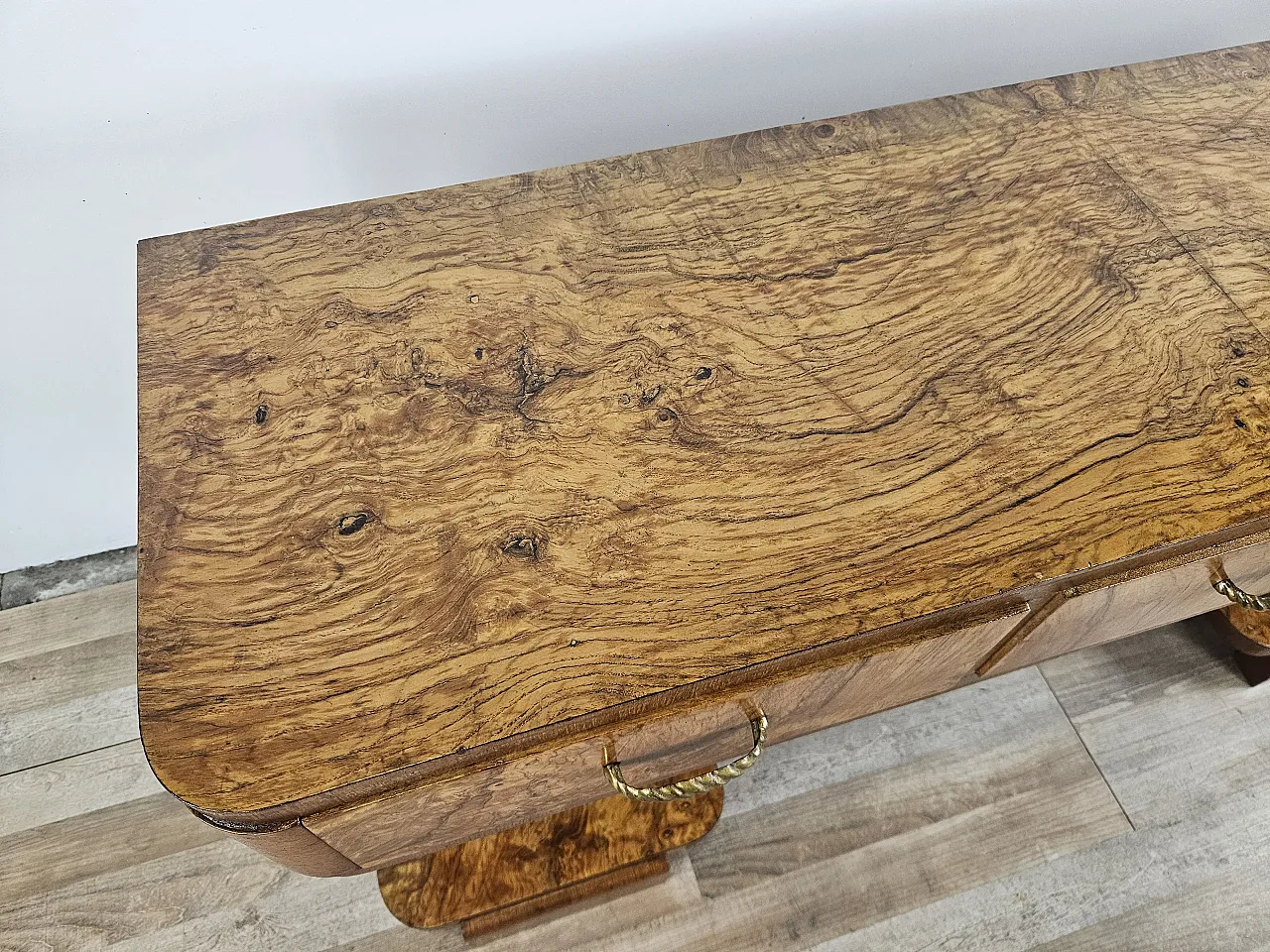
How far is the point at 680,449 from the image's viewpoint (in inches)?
22.3

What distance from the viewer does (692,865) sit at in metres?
0.98

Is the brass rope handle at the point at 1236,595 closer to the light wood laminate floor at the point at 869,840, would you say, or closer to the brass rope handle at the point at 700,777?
the brass rope handle at the point at 700,777

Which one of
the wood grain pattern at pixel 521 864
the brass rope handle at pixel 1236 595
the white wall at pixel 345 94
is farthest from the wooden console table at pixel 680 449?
the wood grain pattern at pixel 521 864

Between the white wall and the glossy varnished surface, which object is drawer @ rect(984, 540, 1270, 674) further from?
the white wall

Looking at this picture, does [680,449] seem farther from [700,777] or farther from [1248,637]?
[1248,637]

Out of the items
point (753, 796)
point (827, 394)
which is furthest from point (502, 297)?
point (753, 796)

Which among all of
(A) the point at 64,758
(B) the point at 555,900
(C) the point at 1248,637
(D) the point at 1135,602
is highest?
(D) the point at 1135,602

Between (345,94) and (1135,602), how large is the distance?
0.77 m

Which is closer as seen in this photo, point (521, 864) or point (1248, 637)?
point (521, 864)

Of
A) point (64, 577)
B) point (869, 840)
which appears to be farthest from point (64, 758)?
point (869, 840)

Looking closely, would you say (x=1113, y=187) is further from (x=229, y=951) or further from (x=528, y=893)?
(x=229, y=951)

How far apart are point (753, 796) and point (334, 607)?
680 mm

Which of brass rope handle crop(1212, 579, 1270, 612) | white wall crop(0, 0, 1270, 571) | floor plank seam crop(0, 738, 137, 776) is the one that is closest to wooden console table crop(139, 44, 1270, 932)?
brass rope handle crop(1212, 579, 1270, 612)

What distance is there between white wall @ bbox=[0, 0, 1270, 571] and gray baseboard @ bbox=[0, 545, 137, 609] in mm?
183
